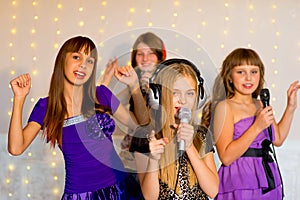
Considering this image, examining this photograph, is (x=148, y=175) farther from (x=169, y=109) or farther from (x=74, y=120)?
(x=74, y=120)

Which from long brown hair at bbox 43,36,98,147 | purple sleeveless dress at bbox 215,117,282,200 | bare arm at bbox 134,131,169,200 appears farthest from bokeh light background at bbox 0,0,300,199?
bare arm at bbox 134,131,169,200

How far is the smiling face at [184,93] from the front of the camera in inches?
51.3

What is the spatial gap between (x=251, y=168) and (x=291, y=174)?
66 centimetres

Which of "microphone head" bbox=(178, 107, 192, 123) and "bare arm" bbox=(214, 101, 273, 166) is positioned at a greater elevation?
"microphone head" bbox=(178, 107, 192, 123)

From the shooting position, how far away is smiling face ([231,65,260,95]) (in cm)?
171

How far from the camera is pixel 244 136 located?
5.37ft

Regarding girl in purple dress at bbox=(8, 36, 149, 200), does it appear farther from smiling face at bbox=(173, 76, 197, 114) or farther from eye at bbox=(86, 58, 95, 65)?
smiling face at bbox=(173, 76, 197, 114)

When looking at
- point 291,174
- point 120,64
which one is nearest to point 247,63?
point 120,64

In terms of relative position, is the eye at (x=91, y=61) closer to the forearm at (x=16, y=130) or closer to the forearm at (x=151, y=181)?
the forearm at (x=16, y=130)

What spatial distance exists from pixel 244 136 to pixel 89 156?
19.9 inches

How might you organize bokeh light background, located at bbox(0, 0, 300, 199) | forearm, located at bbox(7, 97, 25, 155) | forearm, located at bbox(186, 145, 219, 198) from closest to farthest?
forearm, located at bbox(186, 145, 219, 198)
forearm, located at bbox(7, 97, 25, 155)
bokeh light background, located at bbox(0, 0, 300, 199)

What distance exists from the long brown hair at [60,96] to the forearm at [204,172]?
15.1 inches

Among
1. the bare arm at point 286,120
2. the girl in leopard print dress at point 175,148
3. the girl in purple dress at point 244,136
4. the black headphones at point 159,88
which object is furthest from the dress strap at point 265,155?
the black headphones at point 159,88

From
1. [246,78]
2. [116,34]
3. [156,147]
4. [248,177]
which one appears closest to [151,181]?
[156,147]
